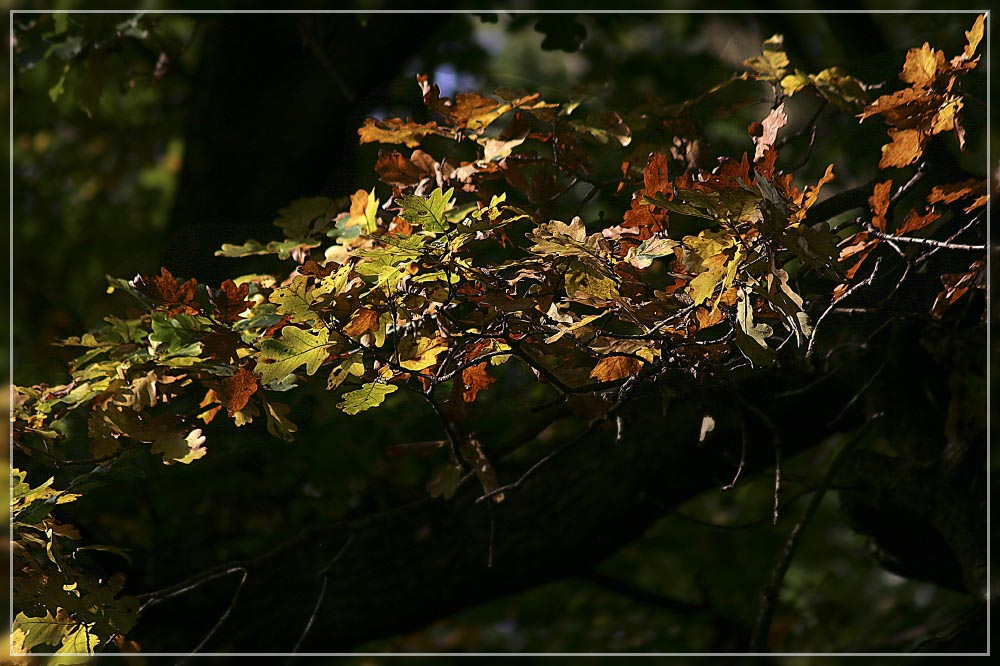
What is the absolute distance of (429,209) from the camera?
2.82 ft

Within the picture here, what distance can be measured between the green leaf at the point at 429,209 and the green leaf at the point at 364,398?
7.0 inches

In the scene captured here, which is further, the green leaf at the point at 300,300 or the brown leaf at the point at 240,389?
the brown leaf at the point at 240,389

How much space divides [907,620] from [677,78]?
2174 mm

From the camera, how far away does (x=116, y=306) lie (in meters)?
1.57

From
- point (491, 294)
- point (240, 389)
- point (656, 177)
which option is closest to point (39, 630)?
point (240, 389)

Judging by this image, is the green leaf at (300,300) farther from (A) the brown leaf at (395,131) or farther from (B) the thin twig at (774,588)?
(B) the thin twig at (774,588)

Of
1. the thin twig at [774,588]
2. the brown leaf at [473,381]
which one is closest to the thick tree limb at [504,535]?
the thin twig at [774,588]

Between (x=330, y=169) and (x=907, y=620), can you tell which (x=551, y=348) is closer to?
(x=330, y=169)

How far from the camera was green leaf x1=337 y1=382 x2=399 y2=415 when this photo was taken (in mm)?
891

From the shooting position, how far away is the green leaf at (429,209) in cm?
86

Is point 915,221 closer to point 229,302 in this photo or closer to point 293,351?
point 293,351

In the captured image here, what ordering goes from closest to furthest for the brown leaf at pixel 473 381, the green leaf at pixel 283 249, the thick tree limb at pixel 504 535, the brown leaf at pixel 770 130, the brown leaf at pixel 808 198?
1. the brown leaf at pixel 808 198
2. the brown leaf at pixel 770 130
3. the brown leaf at pixel 473 381
4. the green leaf at pixel 283 249
5. the thick tree limb at pixel 504 535

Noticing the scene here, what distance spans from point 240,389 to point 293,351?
141mm

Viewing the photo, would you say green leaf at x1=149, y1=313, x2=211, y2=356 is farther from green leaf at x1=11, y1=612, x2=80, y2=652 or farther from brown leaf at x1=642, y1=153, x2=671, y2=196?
brown leaf at x1=642, y1=153, x2=671, y2=196
